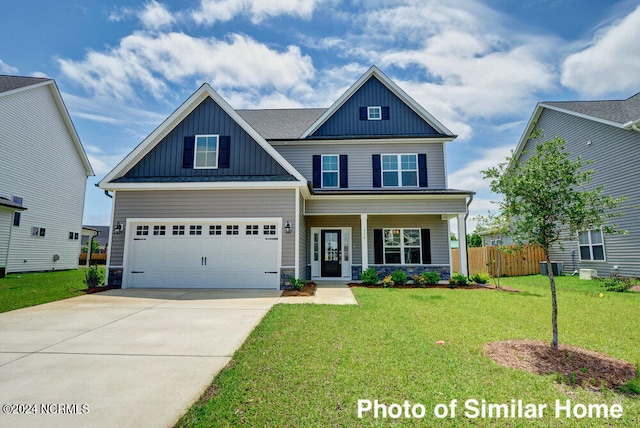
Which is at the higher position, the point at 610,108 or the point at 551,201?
the point at 610,108

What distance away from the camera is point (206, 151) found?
37.3 feet

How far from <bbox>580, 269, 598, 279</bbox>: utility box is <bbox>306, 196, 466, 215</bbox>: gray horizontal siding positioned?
6.72 meters

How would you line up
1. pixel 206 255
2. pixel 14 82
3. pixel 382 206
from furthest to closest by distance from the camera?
pixel 14 82, pixel 382 206, pixel 206 255

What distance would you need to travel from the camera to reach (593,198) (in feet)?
14.2

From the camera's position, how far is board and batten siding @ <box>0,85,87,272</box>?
15250 mm

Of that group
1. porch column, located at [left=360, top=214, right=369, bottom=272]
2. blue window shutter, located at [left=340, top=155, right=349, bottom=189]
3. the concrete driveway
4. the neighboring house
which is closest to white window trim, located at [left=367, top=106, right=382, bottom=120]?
blue window shutter, located at [left=340, top=155, right=349, bottom=189]

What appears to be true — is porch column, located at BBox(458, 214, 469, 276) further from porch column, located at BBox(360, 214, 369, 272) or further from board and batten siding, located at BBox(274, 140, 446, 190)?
porch column, located at BBox(360, 214, 369, 272)

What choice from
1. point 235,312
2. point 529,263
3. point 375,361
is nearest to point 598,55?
point 529,263

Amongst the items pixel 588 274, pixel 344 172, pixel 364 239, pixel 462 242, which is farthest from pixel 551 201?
pixel 588 274

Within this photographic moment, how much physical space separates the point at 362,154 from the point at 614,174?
10.6 metres

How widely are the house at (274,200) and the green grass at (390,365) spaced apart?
4.13 metres

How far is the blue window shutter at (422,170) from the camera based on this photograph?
1371cm

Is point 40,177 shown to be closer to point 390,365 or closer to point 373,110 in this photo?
point 373,110

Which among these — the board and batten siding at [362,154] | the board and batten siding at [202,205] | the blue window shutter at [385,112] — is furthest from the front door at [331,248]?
the blue window shutter at [385,112]
